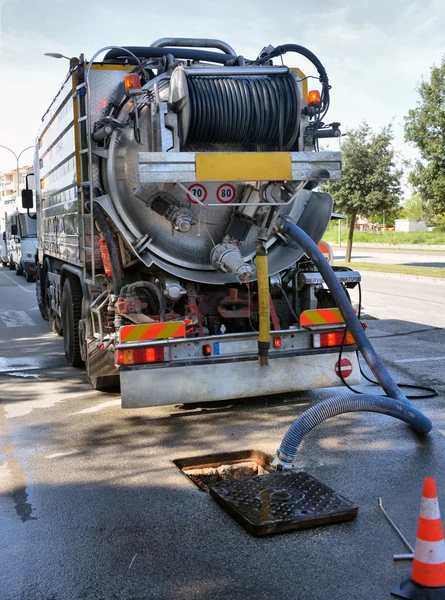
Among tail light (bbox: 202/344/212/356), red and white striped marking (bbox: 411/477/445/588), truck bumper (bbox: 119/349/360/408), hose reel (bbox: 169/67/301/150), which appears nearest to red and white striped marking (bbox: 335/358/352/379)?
truck bumper (bbox: 119/349/360/408)

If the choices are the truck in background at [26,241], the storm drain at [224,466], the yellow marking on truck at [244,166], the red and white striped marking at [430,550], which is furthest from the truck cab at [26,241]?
the red and white striped marking at [430,550]

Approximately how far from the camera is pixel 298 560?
12.0 feet

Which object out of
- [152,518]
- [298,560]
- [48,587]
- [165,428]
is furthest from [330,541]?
[165,428]

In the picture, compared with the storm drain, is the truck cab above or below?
above

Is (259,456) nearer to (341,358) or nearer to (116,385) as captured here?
(341,358)

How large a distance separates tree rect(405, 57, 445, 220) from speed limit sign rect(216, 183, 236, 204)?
17171 mm

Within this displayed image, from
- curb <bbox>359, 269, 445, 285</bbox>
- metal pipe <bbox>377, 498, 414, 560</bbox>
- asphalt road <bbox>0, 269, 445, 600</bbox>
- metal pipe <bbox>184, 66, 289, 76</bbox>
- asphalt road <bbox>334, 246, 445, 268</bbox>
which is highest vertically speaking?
metal pipe <bbox>184, 66, 289, 76</bbox>

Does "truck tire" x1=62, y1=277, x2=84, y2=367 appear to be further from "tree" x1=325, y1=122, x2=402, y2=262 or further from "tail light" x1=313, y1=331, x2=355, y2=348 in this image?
"tree" x1=325, y1=122, x2=402, y2=262

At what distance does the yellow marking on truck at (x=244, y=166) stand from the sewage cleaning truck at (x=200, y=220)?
0.4 inches

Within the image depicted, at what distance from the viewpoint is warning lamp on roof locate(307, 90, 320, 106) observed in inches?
247

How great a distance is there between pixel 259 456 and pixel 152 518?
132 centimetres

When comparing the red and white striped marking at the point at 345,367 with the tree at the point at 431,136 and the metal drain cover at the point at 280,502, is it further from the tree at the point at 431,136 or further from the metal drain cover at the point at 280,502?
the tree at the point at 431,136

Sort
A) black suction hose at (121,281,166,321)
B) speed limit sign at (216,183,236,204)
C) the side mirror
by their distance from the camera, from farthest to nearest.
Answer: the side mirror < black suction hose at (121,281,166,321) < speed limit sign at (216,183,236,204)

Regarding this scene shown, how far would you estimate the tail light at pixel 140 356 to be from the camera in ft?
19.7
